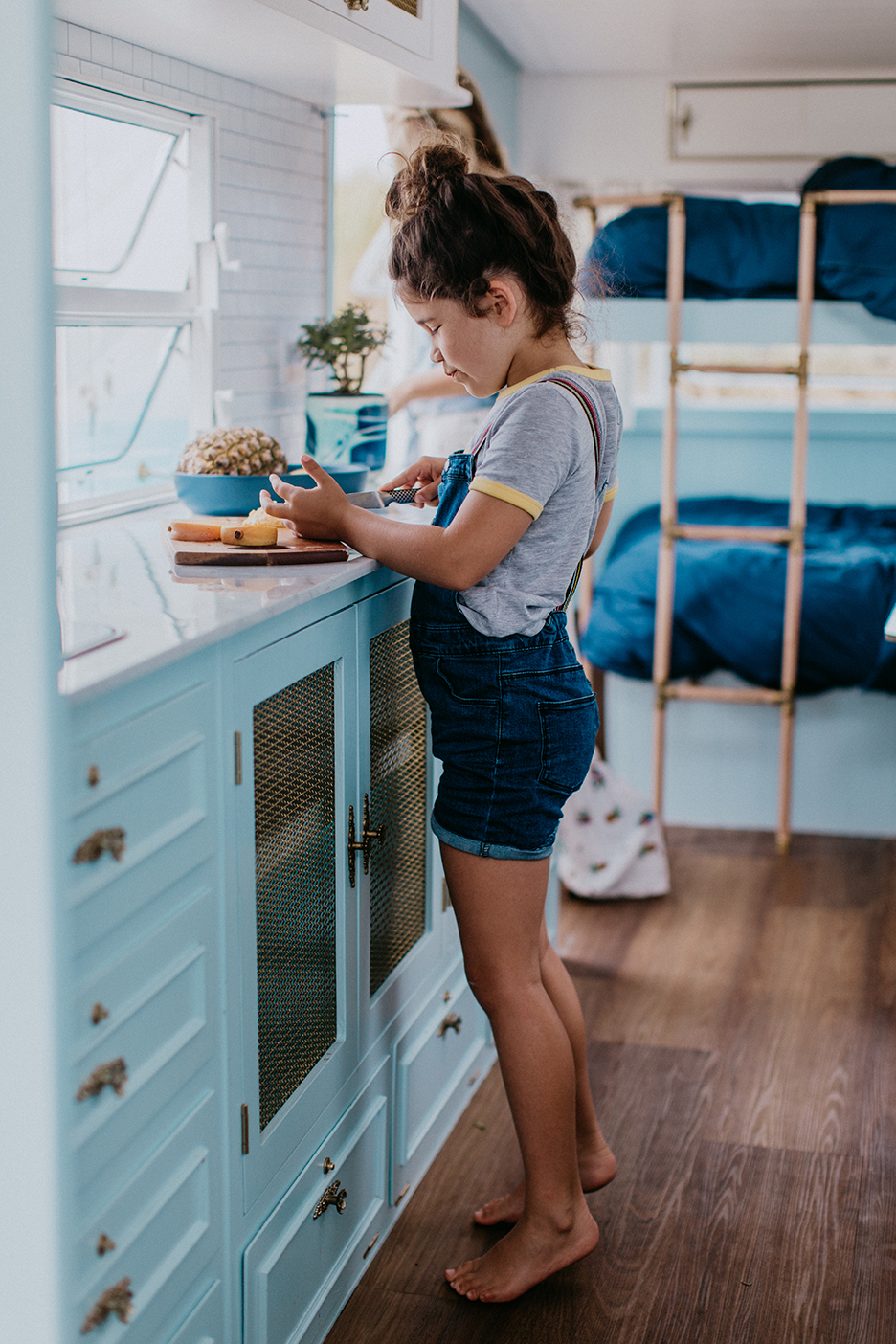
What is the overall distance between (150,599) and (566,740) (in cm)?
58

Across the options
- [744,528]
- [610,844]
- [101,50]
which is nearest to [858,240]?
[744,528]

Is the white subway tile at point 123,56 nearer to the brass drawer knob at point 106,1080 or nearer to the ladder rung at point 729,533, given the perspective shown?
the brass drawer knob at point 106,1080

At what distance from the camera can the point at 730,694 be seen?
12.9 feet

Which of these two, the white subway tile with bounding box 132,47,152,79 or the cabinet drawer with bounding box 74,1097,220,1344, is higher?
the white subway tile with bounding box 132,47,152,79

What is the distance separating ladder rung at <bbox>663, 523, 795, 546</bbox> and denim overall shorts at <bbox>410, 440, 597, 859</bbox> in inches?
86.2

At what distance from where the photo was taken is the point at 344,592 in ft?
5.74

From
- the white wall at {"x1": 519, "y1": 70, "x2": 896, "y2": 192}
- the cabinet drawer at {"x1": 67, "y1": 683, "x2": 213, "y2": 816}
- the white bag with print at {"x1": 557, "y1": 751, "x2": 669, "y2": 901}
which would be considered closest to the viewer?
the cabinet drawer at {"x1": 67, "y1": 683, "x2": 213, "y2": 816}

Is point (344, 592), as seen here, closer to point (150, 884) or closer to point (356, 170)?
point (150, 884)

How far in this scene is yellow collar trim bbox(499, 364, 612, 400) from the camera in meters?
1.65

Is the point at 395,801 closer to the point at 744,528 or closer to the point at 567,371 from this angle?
the point at 567,371

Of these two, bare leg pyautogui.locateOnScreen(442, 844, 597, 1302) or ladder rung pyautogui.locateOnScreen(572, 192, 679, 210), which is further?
ladder rung pyautogui.locateOnScreen(572, 192, 679, 210)

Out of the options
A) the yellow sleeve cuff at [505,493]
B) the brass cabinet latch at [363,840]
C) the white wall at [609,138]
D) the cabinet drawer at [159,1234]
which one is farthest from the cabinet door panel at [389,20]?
the white wall at [609,138]

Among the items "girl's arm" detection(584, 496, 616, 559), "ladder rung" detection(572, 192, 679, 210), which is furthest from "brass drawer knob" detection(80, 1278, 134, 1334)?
"ladder rung" detection(572, 192, 679, 210)

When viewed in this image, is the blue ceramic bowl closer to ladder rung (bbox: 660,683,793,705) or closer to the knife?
the knife
